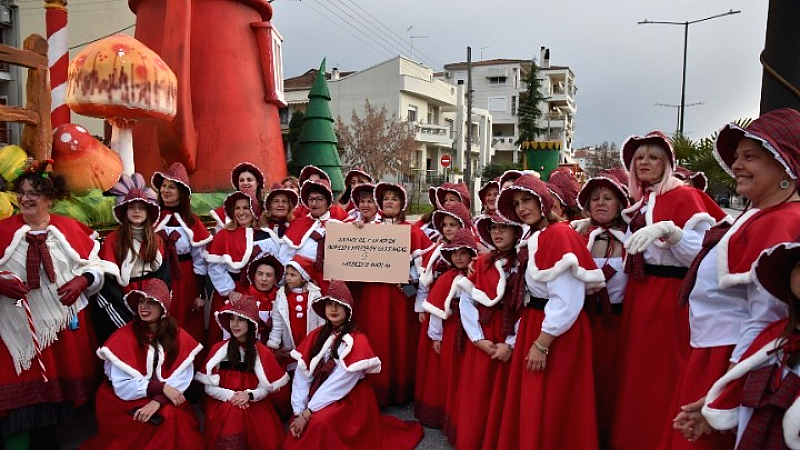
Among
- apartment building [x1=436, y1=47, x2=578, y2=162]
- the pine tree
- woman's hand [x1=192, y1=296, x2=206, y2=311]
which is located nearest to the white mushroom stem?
woman's hand [x1=192, y1=296, x2=206, y2=311]

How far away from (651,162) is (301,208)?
3.74 meters

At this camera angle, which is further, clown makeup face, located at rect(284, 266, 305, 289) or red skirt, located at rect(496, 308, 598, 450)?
clown makeup face, located at rect(284, 266, 305, 289)

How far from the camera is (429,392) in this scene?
4590 mm

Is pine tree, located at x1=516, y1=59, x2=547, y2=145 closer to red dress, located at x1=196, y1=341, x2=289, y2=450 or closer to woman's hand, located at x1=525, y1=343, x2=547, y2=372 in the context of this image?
red dress, located at x1=196, y1=341, x2=289, y2=450

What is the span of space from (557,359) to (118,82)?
476 centimetres

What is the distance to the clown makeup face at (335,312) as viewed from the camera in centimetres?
414

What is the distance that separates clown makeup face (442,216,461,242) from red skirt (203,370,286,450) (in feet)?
6.48

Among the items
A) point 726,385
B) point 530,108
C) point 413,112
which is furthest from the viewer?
point 530,108

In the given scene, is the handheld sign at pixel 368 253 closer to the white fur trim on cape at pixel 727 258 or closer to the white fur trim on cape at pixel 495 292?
the white fur trim on cape at pixel 495 292

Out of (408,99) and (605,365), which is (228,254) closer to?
(605,365)

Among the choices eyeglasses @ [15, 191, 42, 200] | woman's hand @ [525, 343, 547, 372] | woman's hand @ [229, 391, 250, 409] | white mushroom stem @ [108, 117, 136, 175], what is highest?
white mushroom stem @ [108, 117, 136, 175]

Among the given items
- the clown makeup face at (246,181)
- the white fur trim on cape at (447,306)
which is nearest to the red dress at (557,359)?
the white fur trim on cape at (447,306)

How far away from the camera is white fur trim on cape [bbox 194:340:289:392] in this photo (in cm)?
403

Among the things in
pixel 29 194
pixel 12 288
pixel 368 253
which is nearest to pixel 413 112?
pixel 368 253
